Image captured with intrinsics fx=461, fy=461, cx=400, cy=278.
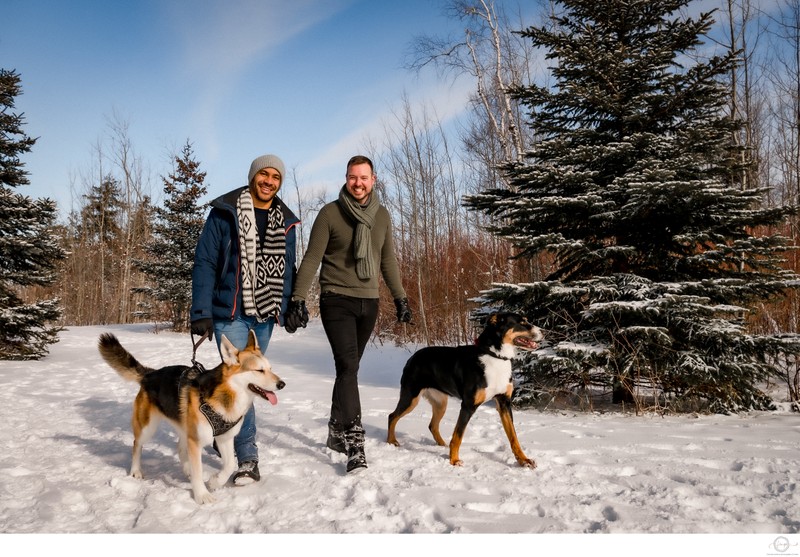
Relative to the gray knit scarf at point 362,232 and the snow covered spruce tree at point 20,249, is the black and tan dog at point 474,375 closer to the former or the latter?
the gray knit scarf at point 362,232

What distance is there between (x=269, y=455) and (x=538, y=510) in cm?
243

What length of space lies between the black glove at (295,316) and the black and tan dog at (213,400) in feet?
1.44

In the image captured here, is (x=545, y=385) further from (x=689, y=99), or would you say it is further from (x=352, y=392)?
(x=689, y=99)

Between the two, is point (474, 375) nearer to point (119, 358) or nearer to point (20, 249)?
point (119, 358)

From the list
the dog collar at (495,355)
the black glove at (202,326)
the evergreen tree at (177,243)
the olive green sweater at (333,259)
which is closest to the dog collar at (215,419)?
the black glove at (202,326)

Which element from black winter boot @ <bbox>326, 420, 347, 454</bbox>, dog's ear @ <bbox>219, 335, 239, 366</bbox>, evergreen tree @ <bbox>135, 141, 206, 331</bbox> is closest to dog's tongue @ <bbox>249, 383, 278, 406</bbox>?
dog's ear @ <bbox>219, 335, 239, 366</bbox>

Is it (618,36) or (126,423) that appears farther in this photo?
(618,36)

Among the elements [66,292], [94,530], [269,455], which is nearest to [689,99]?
[269,455]

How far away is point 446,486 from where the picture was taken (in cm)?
325

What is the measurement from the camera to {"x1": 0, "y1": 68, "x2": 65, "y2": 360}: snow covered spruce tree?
10.7 meters

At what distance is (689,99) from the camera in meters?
6.25

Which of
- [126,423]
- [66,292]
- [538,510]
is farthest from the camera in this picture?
[66,292]

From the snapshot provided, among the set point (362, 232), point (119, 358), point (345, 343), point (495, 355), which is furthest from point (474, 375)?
point (119, 358)

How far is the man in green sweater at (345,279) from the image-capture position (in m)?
3.85
